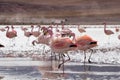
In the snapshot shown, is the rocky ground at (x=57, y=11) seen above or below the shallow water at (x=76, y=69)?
above

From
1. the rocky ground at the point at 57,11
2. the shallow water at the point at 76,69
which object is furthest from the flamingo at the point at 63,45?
the rocky ground at the point at 57,11

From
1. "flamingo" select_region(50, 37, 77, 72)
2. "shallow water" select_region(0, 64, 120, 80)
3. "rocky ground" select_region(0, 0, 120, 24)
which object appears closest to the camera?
"shallow water" select_region(0, 64, 120, 80)

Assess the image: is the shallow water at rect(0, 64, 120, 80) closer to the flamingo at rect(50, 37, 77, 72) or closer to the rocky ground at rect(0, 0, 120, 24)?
the flamingo at rect(50, 37, 77, 72)

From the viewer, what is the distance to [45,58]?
7.61 meters

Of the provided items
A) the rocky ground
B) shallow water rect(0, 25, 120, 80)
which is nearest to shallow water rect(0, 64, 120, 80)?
shallow water rect(0, 25, 120, 80)

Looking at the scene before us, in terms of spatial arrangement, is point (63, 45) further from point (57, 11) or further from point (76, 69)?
point (57, 11)

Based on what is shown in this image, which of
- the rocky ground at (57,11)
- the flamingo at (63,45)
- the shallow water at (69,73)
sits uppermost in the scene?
the rocky ground at (57,11)

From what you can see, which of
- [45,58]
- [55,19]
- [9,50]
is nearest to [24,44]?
[9,50]

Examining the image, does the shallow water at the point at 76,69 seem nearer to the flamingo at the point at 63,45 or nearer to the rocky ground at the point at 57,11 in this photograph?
the flamingo at the point at 63,45

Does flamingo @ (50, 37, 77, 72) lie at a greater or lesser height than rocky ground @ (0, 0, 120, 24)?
lesser

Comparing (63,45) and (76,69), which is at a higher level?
(63,45)

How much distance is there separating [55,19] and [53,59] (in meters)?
7.99

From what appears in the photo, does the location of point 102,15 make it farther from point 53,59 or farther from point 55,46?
point 55,46

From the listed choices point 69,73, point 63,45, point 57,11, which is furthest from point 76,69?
→ point 57,11
